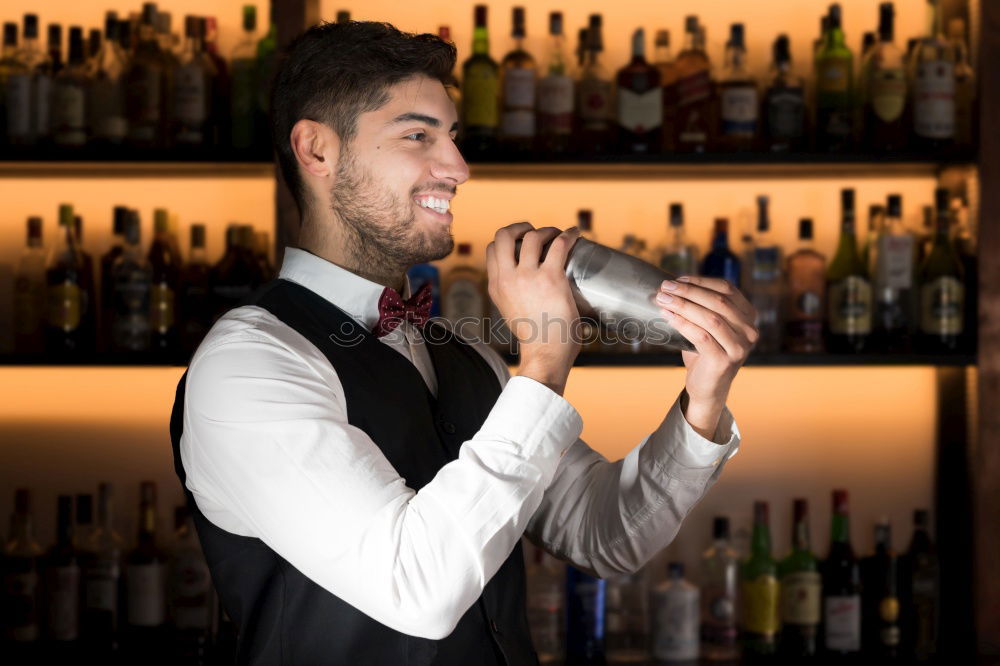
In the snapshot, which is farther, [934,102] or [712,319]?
[934,102]

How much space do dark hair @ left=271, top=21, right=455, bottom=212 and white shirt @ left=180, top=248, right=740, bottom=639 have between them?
240 millimetres

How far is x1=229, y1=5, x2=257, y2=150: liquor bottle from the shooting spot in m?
2.03

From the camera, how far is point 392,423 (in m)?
1.09

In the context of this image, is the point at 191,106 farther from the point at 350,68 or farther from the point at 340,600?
the point at 340,600

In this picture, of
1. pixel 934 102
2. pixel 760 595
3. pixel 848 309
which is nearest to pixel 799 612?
pixel 760 595

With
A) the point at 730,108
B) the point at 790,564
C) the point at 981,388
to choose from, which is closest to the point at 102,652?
the point at 790,564

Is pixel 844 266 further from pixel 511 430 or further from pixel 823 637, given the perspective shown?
pixel 511 430

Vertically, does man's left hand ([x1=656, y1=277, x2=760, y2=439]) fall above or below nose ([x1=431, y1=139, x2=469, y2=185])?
below

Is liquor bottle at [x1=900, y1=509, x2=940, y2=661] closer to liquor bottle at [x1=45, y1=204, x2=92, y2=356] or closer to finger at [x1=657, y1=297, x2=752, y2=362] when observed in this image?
finger at [x1=657, y1=297, x2=752, y2=362]

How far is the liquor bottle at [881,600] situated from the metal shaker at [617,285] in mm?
1240

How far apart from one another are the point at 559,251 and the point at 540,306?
0.06 meters

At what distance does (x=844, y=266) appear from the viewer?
2182 millimetres

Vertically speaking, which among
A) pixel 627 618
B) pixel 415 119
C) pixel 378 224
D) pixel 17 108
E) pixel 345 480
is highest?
pixel 17 108

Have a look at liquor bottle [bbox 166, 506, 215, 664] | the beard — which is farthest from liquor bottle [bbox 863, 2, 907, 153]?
liquor bottle [bbox 166, 506, 215, 664]
